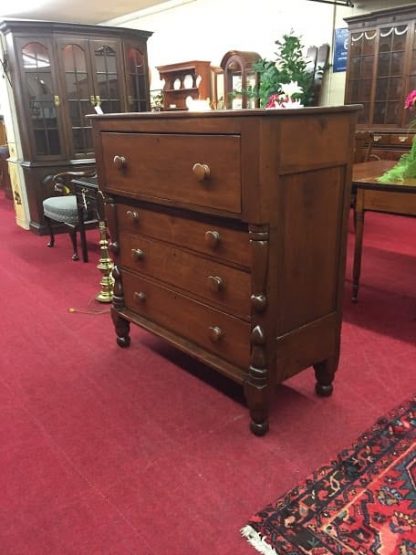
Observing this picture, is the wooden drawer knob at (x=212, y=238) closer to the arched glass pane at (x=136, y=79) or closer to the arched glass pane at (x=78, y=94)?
the arched glass pane at (x=78, y=94)

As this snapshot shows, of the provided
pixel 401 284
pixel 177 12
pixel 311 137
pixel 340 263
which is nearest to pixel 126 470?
pixel 340 263

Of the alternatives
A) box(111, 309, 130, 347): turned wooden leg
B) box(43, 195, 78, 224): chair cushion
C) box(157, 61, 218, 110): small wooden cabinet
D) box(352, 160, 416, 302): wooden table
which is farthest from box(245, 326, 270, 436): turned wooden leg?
box(157, 61, 218, 110): small wooden cabinet

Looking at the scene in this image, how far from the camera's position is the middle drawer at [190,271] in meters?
1.67

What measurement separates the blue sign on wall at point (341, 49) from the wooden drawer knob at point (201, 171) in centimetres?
510

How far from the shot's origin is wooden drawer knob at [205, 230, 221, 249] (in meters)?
1.67

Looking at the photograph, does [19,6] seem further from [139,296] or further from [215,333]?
[215,333]

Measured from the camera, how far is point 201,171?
5.16 feet

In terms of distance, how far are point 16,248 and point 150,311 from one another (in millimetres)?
2657

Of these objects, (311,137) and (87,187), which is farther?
(87,187)

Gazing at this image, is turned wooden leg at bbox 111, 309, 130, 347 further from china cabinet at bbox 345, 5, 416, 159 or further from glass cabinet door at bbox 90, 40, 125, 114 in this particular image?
china cabinet at bbox 345, 5, 416, 159

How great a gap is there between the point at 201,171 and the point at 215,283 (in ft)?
1.34

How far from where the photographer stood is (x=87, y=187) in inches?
137

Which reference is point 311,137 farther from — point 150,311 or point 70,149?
point 70,149

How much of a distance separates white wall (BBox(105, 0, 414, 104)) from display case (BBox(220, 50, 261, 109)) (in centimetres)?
31
